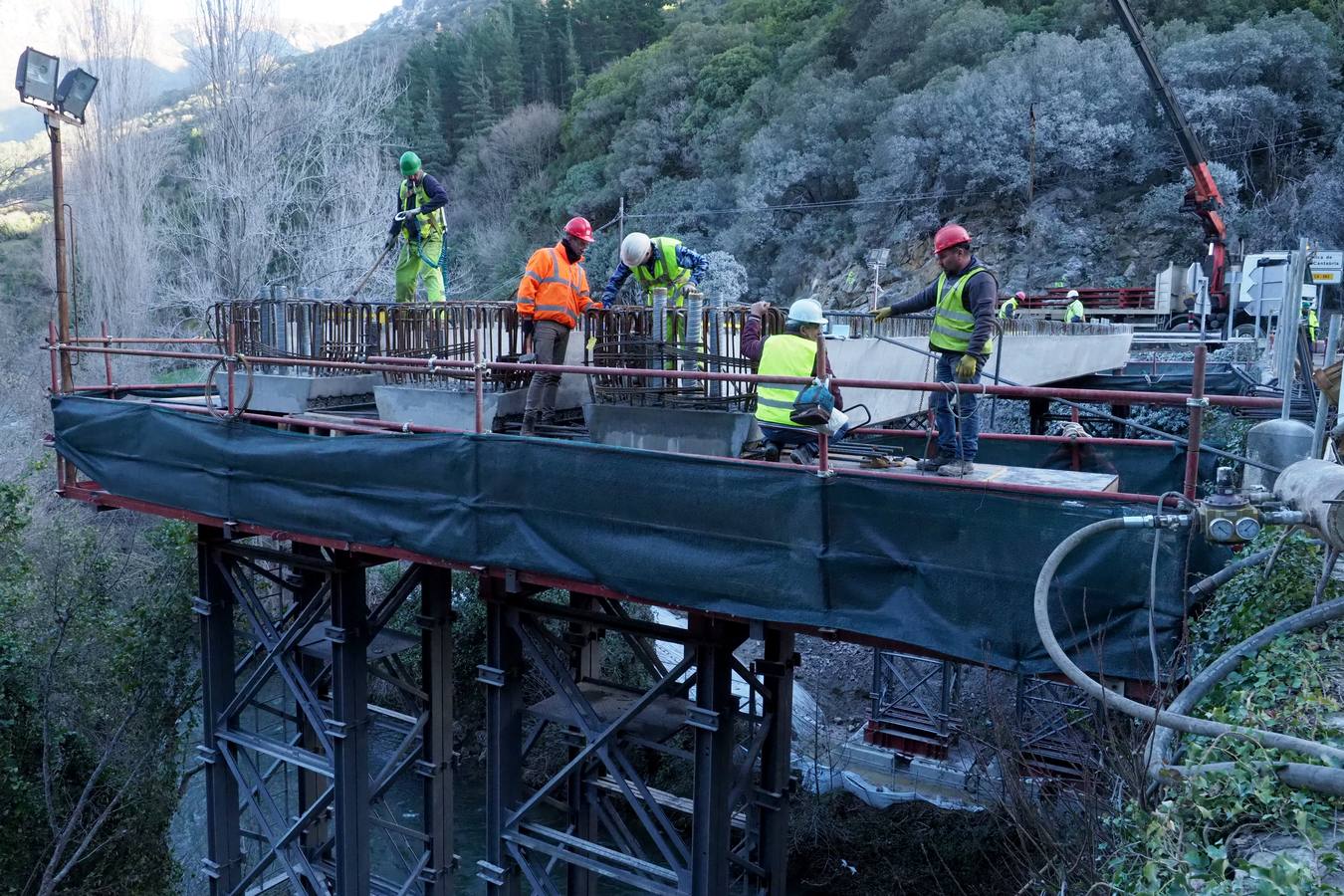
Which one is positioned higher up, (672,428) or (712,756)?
(672,428)

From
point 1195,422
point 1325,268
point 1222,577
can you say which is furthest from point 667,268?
point 1325,268

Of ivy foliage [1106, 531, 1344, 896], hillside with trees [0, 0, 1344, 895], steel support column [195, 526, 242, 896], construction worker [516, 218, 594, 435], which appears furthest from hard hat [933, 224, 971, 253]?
hillside with trees [0, 0, 1344, 895]

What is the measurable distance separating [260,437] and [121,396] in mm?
5217

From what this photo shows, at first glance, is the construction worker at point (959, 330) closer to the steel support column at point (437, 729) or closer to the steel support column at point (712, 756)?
the steel support column at point (712, 756)

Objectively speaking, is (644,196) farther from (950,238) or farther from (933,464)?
(933,464)

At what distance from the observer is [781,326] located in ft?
31.8

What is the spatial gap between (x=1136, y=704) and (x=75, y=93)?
493 inches

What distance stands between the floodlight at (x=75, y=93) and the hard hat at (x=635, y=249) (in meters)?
6.70

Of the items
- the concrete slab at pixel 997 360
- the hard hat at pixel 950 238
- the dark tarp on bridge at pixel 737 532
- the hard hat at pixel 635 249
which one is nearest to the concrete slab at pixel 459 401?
the hard hat at pixel 635 249

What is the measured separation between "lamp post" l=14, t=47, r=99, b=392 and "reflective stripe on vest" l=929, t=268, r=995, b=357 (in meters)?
9.07

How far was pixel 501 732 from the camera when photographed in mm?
8477

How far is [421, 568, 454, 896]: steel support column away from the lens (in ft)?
32.9

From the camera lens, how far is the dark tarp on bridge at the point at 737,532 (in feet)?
19.3

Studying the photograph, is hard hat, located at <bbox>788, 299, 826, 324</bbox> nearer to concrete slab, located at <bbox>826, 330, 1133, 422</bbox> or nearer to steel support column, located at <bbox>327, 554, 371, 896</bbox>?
concrete slab, located at <bbox>826, 330, 1133, 422</bbox>
